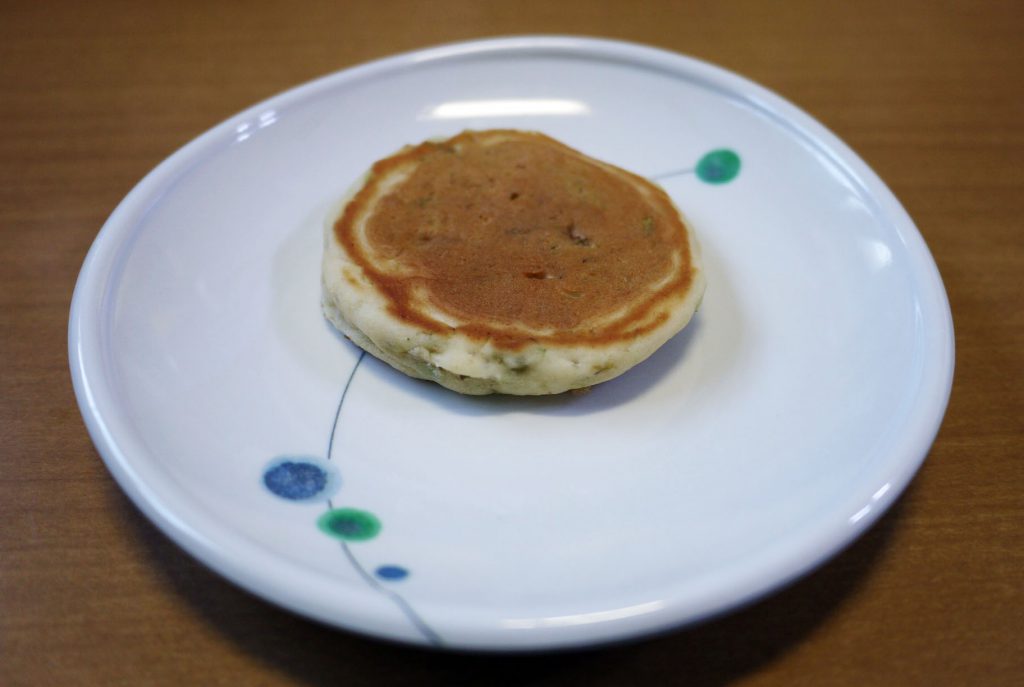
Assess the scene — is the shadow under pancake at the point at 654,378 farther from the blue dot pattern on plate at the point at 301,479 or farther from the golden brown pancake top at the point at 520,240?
the blue dot pattern on plate at the point at 301,479

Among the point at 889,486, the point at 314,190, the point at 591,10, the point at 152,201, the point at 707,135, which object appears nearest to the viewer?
the point at 889,486

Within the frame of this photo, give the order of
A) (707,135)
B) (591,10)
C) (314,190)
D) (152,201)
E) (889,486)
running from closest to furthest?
1. (889,486)
2. (152,201)
3. (314,190)
4. (707,135)
5. (591,10)

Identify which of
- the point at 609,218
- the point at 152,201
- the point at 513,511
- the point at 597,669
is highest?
the point at 152,201

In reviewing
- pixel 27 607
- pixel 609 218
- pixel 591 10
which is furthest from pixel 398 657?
pixel 591 10

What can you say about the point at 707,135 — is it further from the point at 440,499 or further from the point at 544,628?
the point at 544,628

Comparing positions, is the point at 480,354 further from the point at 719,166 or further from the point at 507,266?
the point at 719,166

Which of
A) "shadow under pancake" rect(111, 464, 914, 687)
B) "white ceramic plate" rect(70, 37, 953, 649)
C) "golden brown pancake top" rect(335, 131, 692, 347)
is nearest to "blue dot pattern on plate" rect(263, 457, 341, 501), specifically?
"white ceramic plate" rect(70, 37, 953, 649)
